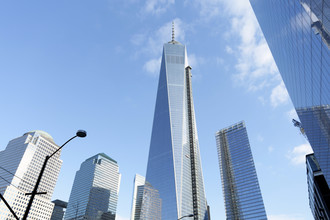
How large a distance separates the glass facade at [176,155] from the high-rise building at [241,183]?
2572cm

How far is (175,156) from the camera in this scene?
150750mm

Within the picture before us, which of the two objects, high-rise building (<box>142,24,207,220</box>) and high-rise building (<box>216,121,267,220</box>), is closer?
high-rise building (<box>142,24,207,220</box>)

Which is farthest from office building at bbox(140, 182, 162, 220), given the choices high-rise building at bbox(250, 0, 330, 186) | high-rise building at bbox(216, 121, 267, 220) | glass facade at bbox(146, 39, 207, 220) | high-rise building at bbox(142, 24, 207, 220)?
high-rise building at bbox(250, 0, 330, 186)

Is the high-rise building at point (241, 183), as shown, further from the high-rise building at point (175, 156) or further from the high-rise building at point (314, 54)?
the high-rise building at point (314, 54)

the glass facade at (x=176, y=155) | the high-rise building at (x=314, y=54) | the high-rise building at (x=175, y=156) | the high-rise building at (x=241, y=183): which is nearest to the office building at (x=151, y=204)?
the high-rise building at (x=175, y=156)

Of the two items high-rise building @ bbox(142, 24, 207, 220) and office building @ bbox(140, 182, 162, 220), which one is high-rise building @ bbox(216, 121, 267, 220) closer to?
high-rise building @ bbox(142, 24, 207, 220)

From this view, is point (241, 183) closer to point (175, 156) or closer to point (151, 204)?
point (175, 156)

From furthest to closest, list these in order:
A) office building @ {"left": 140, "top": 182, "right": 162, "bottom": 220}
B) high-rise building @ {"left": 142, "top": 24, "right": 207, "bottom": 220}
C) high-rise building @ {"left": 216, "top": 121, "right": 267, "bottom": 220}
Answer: high-rise building @ {"left": 216, "top": 121, "right": 267, "bottom": 220}, office building @ {"left": 140, "top": 182, "right": 162, "bottom": 220}, high-rise building @ {"left": 142, "top": 24, "right": 207, "bottom": 220}

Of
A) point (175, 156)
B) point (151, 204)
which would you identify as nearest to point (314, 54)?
point (175, 156)

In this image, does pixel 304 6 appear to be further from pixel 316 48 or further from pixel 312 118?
pixel 312 118

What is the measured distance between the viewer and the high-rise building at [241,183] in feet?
529

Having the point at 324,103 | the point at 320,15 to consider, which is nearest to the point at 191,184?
the point at 324,103

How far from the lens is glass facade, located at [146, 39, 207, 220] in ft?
466

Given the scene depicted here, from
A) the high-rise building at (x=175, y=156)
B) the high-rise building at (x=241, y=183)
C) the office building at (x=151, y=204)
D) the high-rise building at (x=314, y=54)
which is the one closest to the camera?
the high-rise building at (x=314, y=54)
